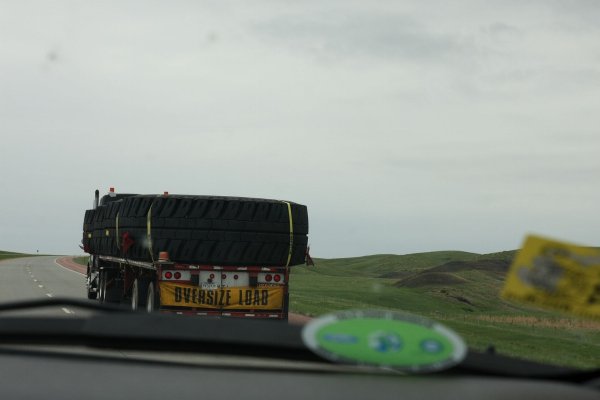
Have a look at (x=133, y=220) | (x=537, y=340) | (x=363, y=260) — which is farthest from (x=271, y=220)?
(x=363, y=260)

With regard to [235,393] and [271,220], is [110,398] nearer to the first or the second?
[235,393]

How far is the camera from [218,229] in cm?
1884

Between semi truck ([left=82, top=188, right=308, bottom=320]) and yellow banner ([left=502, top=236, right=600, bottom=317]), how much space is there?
16.5 m

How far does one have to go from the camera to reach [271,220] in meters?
19.0

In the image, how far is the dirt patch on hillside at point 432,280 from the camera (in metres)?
50.2

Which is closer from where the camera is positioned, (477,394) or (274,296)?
(477,394)

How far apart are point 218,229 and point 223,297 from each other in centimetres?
134

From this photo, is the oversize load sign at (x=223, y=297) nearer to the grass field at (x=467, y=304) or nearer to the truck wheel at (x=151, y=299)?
the truck wheel at (x=151, y=299)

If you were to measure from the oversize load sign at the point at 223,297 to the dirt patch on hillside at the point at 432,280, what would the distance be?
30.6m

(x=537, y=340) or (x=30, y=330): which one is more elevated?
(x=30, y=330)

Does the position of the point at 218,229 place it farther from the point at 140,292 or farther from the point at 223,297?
the point at 140,292

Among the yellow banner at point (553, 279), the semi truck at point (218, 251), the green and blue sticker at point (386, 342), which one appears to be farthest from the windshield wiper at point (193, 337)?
the semi truck at point (218, 251)

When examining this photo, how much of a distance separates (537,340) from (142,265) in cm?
879

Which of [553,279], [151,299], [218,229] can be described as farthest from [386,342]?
[151,299]
